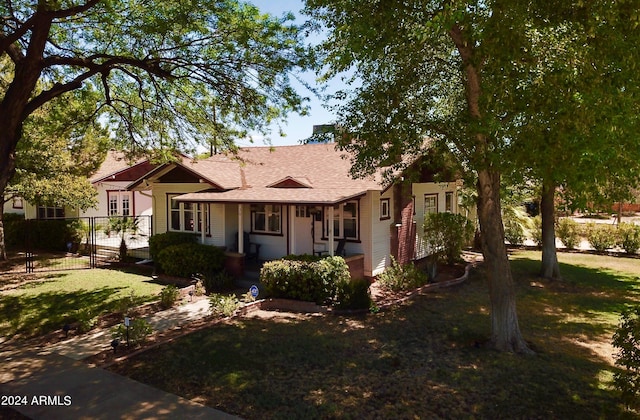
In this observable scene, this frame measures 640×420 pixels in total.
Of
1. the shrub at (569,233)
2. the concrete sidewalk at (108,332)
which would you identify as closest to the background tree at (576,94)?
the concrete sidewalk at (108,332)

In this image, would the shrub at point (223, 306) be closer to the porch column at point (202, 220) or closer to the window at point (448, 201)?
the porch column at point (202, 220)

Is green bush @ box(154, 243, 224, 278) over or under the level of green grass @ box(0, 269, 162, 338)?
over

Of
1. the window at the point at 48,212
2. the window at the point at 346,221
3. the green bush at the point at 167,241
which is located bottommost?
the green bush at the point at 167,241

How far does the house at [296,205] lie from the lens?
15227 millimetres

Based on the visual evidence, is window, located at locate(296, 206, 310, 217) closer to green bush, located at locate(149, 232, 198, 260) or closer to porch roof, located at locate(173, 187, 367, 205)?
porch roof, located at locate(173, 187, 367, 205)

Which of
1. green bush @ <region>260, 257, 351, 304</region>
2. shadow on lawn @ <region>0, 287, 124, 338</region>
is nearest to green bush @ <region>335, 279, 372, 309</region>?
green bush @ <region>260, 257, 351, 304</region>

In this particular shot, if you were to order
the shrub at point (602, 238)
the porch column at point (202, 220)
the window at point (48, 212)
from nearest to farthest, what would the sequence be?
the porch column at point (202, 220)
the shrub at point (602, 238)
the window at point (48, 212)

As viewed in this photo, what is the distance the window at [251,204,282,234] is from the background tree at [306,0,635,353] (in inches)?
235

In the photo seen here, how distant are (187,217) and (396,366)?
529 inches

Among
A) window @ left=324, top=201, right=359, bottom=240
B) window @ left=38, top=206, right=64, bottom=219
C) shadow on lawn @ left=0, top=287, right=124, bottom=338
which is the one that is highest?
window @ left=38, top=206, right=64, bottom=219

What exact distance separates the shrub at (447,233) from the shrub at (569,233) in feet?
33.0

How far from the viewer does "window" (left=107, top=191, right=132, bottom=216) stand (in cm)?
2803

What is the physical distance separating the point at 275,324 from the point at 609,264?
1823 centimetres

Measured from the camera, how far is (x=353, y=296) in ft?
39.8
